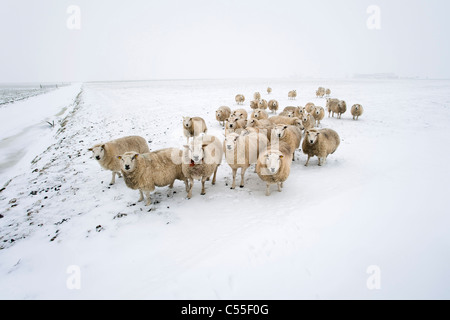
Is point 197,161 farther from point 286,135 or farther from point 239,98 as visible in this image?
point 239,98

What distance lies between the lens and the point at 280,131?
7.95 m

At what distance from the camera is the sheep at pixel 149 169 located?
17.8ft

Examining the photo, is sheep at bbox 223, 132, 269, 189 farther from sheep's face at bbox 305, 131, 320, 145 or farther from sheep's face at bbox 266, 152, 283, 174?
sheep's face at bbox 305, 131, 320, 145

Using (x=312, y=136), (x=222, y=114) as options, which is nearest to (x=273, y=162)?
(x=312, y=136)

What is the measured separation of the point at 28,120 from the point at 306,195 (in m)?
27.2

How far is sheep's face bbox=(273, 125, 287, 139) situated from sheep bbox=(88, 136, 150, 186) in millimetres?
5235

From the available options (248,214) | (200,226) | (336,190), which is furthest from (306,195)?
(200,226)


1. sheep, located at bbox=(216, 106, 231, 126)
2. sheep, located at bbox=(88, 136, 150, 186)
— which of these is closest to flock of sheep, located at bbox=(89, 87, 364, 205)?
sheep, located at bbox=(88, 136, 150, 186)

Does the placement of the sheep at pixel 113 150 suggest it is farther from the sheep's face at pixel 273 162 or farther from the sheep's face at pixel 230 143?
the sheep's face at pixel 273 162

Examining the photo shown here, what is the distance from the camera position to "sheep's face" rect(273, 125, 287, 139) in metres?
7.96

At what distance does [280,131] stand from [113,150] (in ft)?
20.3
